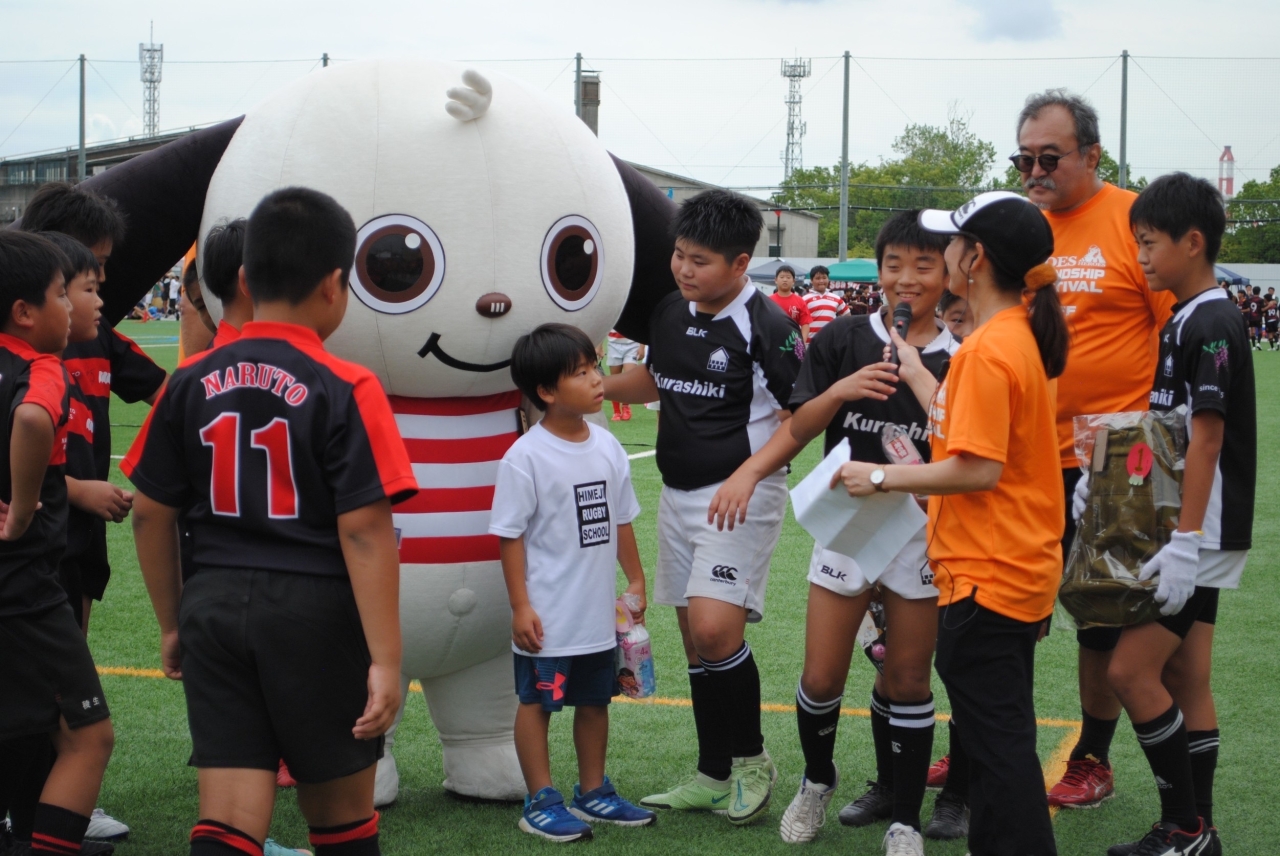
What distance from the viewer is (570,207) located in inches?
153

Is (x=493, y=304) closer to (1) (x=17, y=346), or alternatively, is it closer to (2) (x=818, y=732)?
(1) (x=17, y=346)

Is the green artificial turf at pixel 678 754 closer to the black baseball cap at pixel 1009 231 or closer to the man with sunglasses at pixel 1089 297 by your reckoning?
the man with sunglasses at pixel 1089 297

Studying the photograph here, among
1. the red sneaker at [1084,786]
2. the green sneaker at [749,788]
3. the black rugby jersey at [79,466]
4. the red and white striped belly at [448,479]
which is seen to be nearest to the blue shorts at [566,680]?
the red and white striped belly at [448,479]

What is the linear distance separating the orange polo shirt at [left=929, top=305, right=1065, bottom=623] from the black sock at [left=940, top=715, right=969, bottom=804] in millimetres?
984

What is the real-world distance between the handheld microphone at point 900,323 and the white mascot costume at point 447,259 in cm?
99

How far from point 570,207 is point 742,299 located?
0.64m

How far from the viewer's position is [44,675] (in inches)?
120

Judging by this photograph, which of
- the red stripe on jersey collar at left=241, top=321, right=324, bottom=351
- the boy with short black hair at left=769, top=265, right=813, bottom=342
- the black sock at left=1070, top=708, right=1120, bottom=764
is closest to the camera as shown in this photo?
the red stripe on jersey collar at left=241, top=321, right=324, bottom=351

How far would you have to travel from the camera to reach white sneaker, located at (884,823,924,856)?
11.6 feet

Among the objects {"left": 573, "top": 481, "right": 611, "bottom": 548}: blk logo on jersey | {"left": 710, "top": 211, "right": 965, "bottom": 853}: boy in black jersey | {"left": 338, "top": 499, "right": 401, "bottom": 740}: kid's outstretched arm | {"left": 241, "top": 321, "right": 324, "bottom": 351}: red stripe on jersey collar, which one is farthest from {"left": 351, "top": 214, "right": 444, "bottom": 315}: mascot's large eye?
{"left": 338, "top": 499, "right": 401, "bottom": 740}: kid's outstretched arm

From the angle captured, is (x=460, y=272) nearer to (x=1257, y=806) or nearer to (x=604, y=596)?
(x=604, y=596)

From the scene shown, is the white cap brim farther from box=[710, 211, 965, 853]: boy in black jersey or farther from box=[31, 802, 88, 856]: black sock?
box=[31, 802, 88, 856]: black sock

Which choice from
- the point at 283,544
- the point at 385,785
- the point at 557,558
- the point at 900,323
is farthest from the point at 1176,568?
the point at 385,785

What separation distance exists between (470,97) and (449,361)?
31.6 inches
